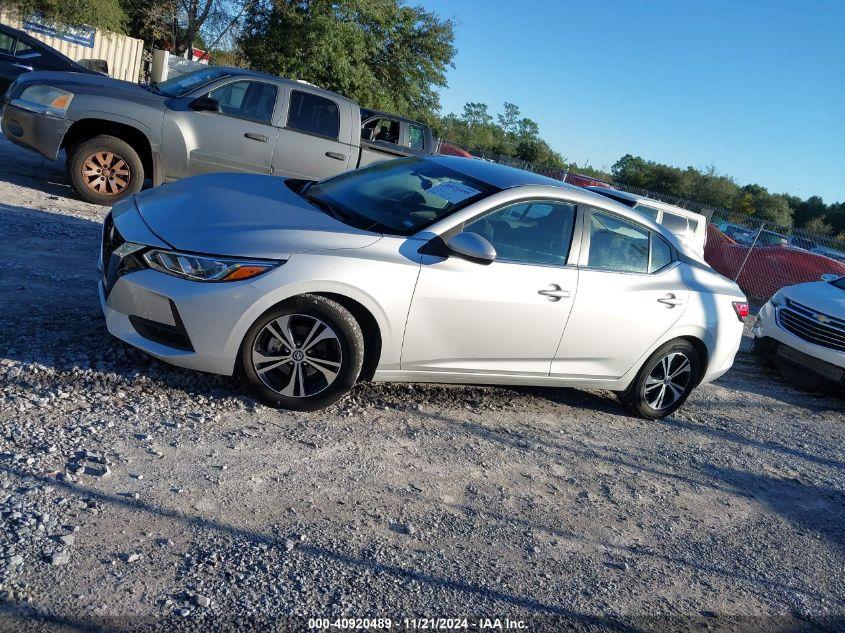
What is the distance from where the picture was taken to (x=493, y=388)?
6.17 m

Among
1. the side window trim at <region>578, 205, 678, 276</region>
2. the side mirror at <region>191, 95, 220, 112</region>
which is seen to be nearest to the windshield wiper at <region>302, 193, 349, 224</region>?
the side window trim at <region>578, 205, 678, 276</region>

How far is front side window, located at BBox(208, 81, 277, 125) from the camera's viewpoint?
9.07 metres

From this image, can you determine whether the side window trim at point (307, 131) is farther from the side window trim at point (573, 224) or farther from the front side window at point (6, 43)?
the front side window at point (6, 43)

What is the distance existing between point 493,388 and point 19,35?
13421 millimetres

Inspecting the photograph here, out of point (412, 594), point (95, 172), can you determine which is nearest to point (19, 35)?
point (95, 172)

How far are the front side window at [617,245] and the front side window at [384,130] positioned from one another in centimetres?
613

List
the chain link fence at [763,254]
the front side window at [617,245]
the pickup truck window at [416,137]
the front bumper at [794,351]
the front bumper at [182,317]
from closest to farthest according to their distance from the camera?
the front bumper at [182,317] → the front side window at [617,245] → the front bumper at [794,351] → the pickup truck window at [416,137] → the chain link fence at [763,254]

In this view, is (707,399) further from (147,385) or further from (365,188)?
(147,385)

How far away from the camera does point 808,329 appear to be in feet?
29.0

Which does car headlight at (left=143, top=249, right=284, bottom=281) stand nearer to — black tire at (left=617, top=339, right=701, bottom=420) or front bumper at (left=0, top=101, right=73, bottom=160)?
black tire at (left=617, top=339, right=701, bottom=420)

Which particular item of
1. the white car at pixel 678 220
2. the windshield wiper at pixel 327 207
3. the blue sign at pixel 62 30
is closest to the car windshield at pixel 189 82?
the windshield wiper at pixel 327 207

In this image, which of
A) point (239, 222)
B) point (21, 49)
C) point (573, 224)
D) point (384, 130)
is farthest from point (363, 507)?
point (21, 49)

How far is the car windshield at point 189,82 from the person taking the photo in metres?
9.03

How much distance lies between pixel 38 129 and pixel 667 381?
6.99 m
